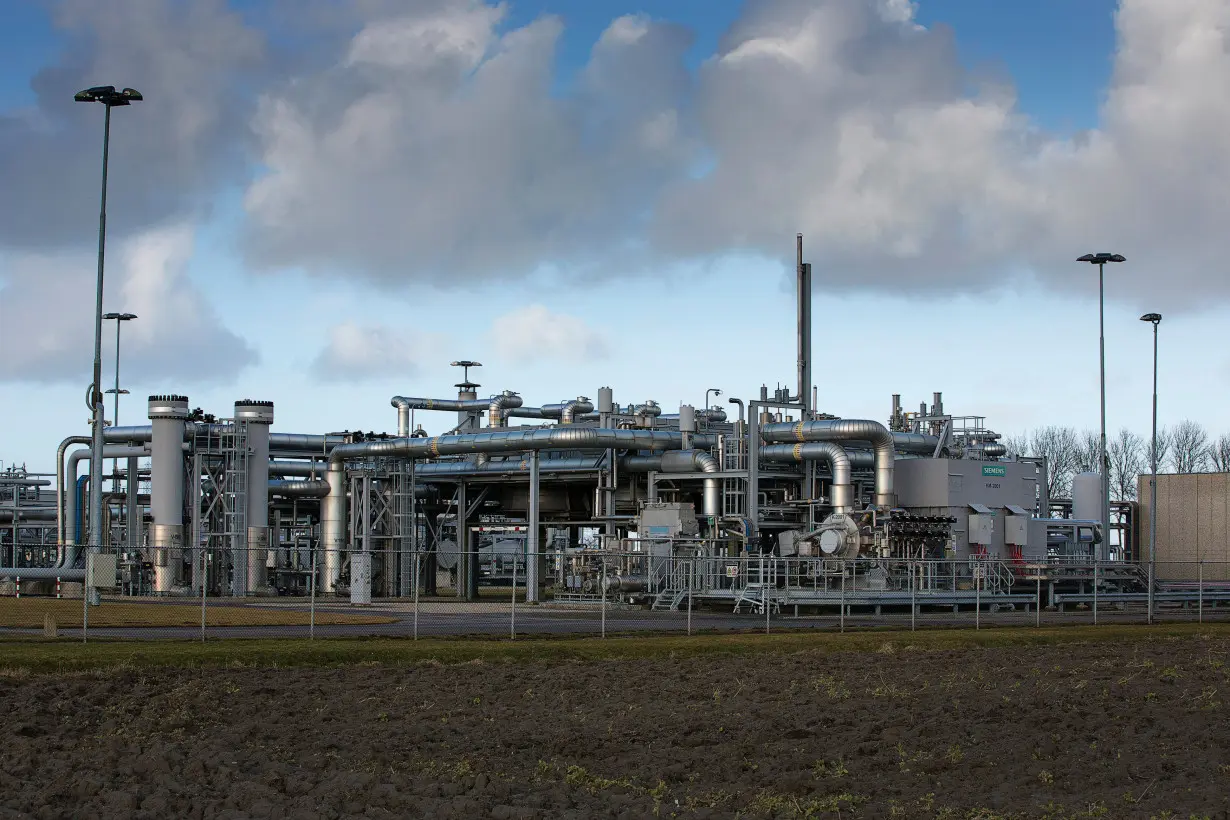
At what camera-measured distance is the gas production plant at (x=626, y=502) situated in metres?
50.6

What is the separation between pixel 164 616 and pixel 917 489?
27.8m

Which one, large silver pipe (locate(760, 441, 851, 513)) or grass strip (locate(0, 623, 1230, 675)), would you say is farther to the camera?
large silver pipe (locate(760, 441, 851, 513))

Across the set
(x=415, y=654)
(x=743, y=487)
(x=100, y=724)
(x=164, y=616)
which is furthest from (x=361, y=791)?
(x=743, y=487)

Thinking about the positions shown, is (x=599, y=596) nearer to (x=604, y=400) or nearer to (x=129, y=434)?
(x=604, y=400)

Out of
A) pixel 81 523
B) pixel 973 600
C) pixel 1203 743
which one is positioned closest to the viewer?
pixel 1203 743

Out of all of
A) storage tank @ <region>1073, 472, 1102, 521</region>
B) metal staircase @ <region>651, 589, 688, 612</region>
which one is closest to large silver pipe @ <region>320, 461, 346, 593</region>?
metal staircase @ <region>651, 589, 688, 612</region>

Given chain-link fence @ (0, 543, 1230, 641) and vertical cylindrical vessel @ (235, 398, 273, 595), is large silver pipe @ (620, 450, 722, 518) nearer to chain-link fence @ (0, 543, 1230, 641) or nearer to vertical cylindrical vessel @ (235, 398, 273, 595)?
chain-link fence @ (0, 543, 1230, 641)

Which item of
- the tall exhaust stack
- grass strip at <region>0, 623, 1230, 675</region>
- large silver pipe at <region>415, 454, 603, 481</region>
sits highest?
the tall exhaust stack

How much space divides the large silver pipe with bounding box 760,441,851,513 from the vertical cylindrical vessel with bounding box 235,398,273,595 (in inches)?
794

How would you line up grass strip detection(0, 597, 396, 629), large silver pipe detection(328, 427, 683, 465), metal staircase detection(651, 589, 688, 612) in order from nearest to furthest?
1. grass strip detection(0, 597, 396, 629)
2. metal staircase detection(651, 589, 688, 612)
3. large silver pipe detection(328, 427, 683, 465)

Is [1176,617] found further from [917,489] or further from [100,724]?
[100,724]

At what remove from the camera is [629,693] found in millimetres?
22781

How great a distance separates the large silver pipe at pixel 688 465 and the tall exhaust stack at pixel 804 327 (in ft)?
27.4

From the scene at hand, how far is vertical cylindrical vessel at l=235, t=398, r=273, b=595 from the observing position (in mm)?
60062
